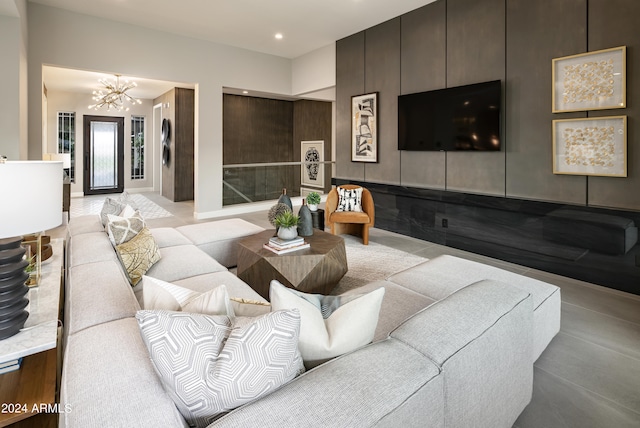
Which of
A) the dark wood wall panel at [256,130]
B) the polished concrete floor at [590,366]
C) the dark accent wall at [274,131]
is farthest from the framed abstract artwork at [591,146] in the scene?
the dark wood wall panel at [256,130]

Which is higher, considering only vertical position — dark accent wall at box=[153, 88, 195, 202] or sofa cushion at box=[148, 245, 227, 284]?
dark accent wall at box=[153, 88, 195, 202]

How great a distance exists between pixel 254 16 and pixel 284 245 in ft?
12.9

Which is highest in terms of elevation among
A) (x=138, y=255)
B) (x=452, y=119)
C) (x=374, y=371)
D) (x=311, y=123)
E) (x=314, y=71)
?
(x=314, y=71)

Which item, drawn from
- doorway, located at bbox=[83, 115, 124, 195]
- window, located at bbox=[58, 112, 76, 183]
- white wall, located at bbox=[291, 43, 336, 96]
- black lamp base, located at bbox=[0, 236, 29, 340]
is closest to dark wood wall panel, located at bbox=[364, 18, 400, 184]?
white wall, located at bbox=[291, 43, 336, 96]

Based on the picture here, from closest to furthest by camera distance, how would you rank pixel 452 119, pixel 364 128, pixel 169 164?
pixel 452 119, pixel 364 128, pixel 169 164

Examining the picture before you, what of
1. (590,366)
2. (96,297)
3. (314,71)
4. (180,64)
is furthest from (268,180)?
(590,366)

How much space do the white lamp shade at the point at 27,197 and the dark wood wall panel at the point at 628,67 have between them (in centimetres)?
425

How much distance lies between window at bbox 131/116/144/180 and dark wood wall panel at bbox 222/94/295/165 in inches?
131

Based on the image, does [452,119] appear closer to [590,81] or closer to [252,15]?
[590,81]

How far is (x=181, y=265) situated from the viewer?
2.48 metres

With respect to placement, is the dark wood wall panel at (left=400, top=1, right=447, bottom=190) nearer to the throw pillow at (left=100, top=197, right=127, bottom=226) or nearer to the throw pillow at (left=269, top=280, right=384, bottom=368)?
the throw pillow at (left=100, top=197, right=127, bottom=226)

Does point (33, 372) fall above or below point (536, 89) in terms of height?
below

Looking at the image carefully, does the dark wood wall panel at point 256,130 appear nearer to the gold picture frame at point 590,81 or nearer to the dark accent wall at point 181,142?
the dark accent wall at point 181,142

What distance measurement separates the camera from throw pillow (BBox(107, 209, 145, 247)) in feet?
7.87
